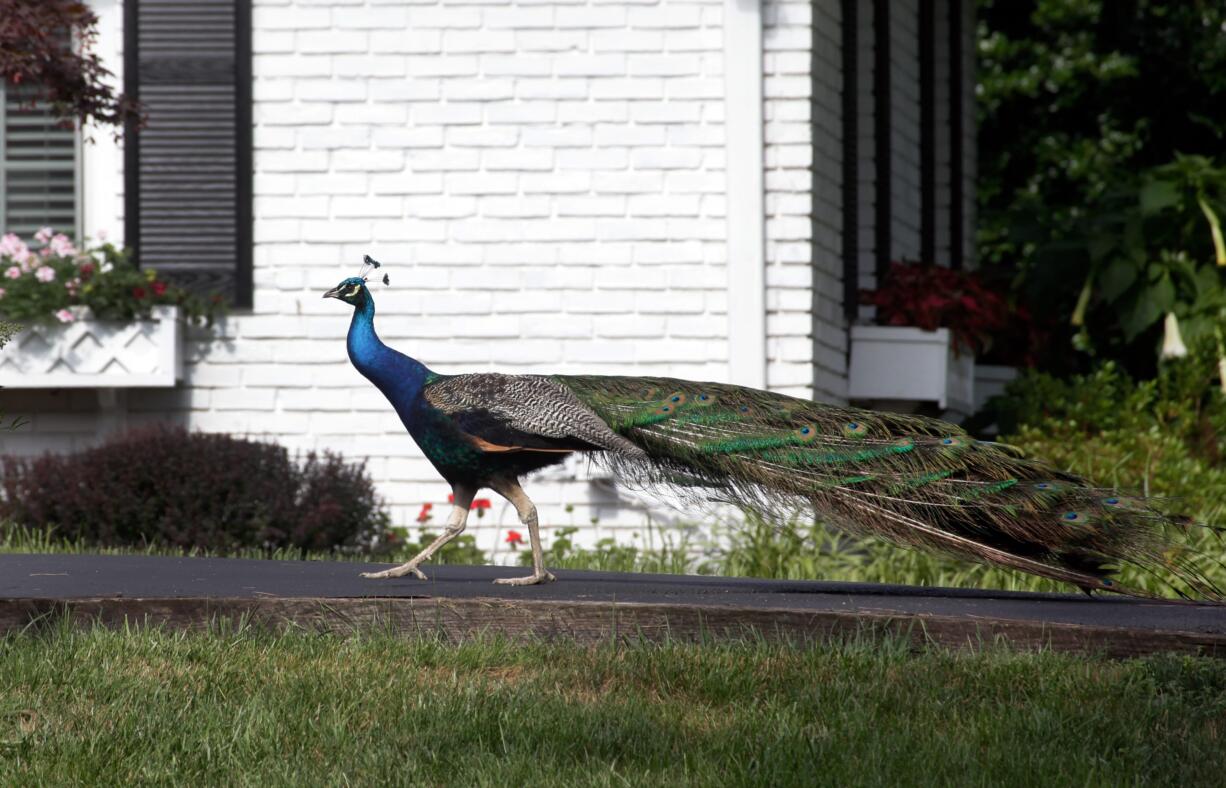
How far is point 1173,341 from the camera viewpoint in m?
12.1

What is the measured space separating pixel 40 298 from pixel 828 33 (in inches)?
193

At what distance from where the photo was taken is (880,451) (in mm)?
6340

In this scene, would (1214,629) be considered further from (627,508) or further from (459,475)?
(627,508)

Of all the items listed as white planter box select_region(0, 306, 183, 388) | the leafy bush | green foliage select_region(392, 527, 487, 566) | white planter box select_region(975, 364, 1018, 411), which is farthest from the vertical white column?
white planter box select_region(975, 364, 1018, 411)

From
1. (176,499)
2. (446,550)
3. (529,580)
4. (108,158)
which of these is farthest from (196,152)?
(529,580)

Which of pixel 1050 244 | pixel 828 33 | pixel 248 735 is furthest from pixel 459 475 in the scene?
pixel 1050 244

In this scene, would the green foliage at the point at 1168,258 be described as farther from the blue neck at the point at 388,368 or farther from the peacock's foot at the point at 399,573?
the blue neck at the point at 388,368

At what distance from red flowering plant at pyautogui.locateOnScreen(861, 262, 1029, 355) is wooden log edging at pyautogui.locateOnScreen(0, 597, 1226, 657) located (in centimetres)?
608

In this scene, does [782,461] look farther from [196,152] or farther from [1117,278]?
[1117,278]

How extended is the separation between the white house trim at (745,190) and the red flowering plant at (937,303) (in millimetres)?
1559

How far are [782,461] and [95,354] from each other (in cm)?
525

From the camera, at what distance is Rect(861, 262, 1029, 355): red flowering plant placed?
11648 mm

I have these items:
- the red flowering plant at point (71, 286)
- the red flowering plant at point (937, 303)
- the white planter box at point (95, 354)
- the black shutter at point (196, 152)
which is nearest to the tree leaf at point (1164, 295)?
the red flowering plant at point (937, 303)

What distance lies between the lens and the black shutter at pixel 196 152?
10.7 meters
